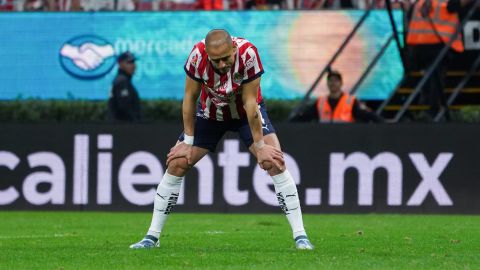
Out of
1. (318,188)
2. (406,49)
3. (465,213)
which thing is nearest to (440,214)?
(465,213)

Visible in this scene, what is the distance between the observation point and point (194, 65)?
11.0m

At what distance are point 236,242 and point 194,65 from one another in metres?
2.13

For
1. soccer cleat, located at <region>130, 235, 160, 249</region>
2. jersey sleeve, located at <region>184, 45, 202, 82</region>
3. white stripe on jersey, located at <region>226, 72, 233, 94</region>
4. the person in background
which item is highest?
jersey sleeve, located at <region>184, 45, 202, 82</region>

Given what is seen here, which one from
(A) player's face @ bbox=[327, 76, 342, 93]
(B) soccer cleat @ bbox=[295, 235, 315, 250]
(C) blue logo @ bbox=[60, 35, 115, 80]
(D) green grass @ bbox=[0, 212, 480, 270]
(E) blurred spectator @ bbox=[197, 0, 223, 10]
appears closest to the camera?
(D) green grass @ bbox=[0, 212, 480, 270]

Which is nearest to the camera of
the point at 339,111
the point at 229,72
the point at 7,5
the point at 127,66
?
the point at 229,72

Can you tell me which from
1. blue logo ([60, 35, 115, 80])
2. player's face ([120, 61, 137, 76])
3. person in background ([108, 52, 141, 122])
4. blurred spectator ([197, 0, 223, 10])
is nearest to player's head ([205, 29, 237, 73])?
person in background ([108, 52, 141, 122])

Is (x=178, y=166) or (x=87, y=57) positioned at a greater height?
(x=178, y=166)

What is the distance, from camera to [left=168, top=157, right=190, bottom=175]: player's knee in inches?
449

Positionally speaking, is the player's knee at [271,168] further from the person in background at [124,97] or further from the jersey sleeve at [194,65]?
the person in background at [124,97]

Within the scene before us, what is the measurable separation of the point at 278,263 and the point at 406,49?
38.2 ft

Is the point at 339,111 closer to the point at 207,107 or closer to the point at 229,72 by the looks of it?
the point at 207,107

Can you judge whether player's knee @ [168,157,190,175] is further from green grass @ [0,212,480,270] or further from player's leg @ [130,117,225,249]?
green grass @ [0,212,480,270]

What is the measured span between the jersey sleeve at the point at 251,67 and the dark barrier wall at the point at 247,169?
22.8 ft

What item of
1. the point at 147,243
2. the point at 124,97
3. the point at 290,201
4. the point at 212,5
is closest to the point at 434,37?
the point at 124,97
